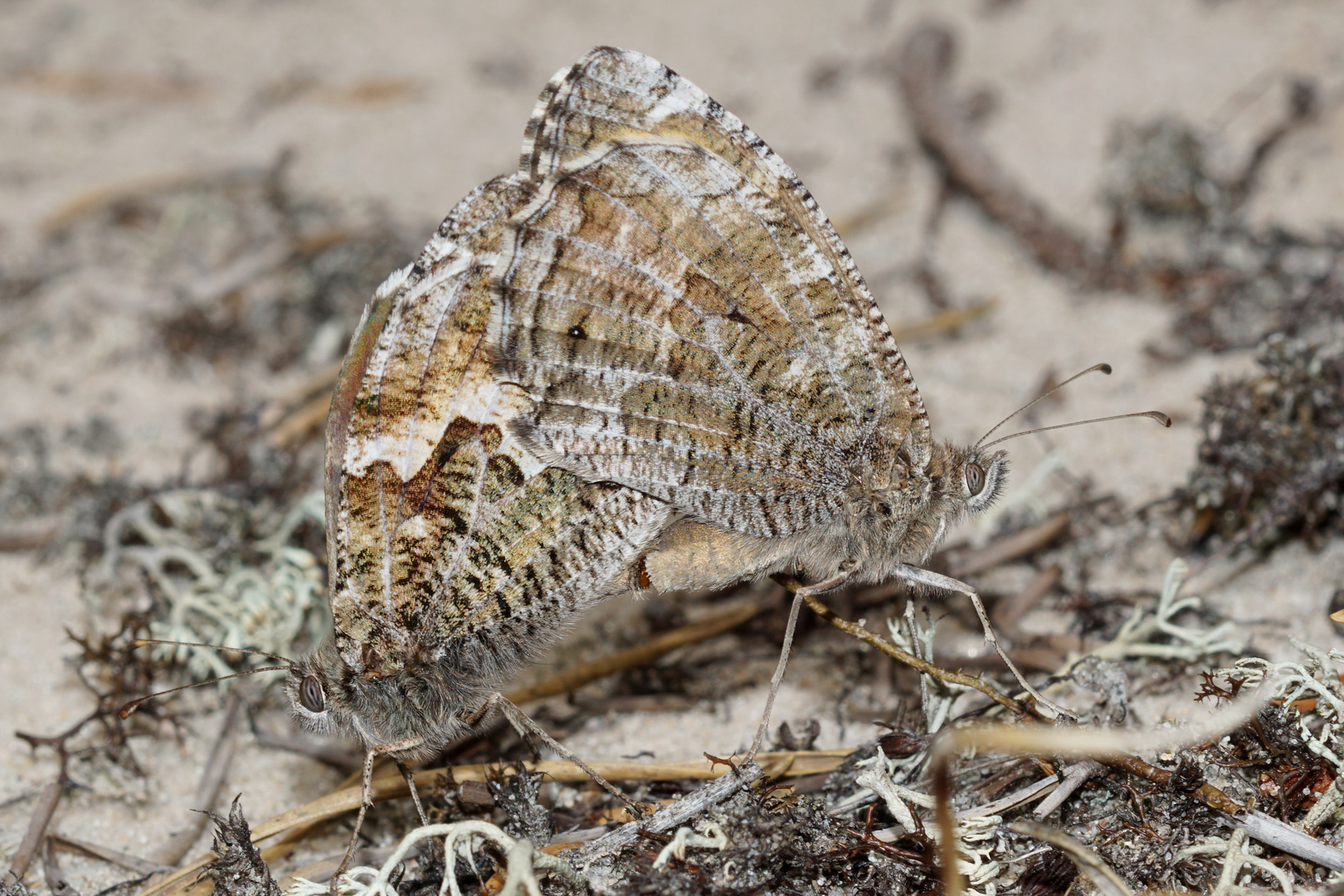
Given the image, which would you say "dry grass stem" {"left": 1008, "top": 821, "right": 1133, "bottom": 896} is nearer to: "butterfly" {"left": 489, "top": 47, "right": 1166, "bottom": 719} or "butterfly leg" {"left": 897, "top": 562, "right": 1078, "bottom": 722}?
"butterfly leg" {"left": 897, "top": 562, "right": 1078, "bottom": 722}

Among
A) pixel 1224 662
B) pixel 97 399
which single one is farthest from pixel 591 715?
pixel 97 399

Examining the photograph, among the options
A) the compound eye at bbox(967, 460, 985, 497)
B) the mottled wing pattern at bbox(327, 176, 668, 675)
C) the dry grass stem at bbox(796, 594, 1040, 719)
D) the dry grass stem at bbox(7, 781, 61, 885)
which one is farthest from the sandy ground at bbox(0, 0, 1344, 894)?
the compound eye at bbox(967, 460, 985, 497)

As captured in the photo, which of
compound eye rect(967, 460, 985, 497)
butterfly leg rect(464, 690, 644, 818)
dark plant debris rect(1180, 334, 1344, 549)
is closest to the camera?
butterfly leg rect(464, 690, 644, 818)

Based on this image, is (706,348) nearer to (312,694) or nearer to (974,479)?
(974,479)

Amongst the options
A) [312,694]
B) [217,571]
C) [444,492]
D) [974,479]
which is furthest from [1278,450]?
[217,571]

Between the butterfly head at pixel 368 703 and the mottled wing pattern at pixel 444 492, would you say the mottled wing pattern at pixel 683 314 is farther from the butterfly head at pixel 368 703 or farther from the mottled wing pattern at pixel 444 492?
the butterfly head at pixel 368 703

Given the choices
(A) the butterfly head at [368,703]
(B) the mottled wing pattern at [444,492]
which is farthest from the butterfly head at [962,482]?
(A) the butterfly head at [368,703]

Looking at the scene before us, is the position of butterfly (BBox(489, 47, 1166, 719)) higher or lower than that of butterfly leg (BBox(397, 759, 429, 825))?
higher
